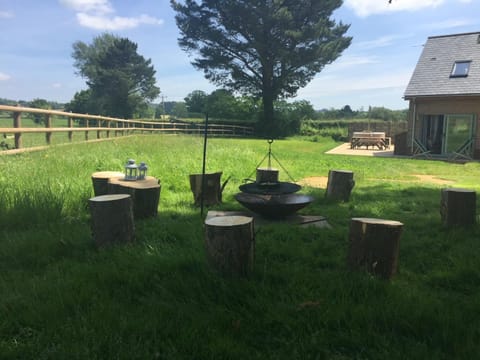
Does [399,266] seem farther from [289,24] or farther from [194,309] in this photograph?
[289,24]

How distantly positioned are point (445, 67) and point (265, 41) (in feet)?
Result: 46.0

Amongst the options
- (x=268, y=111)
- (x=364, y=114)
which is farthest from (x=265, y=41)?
(x=364, y=114)

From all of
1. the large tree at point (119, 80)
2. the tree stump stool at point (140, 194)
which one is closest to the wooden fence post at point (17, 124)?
the tree stump stool at point (140, 194)

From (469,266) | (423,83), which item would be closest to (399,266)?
(469,266)

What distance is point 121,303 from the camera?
2611 millimetres

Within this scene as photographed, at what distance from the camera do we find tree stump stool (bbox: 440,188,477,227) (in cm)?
451

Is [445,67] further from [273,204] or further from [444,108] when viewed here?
[273,204]

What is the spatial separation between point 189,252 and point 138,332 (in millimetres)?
1110

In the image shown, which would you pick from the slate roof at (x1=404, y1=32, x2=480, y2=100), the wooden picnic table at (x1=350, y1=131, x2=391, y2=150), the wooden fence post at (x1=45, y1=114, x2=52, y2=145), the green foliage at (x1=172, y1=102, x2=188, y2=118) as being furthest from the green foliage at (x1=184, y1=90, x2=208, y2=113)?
the wooden fence post at (x1=45, y1=114, x2=52, y2=145)

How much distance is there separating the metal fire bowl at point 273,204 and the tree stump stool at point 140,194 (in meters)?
1.05

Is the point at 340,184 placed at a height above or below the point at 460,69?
below

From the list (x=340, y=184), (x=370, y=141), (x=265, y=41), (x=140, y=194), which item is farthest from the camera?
(x=265, y=41)

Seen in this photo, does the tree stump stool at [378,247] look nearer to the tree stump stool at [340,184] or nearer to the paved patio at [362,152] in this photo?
the tree stump stool at [340,184]

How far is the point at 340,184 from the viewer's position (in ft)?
20.7
